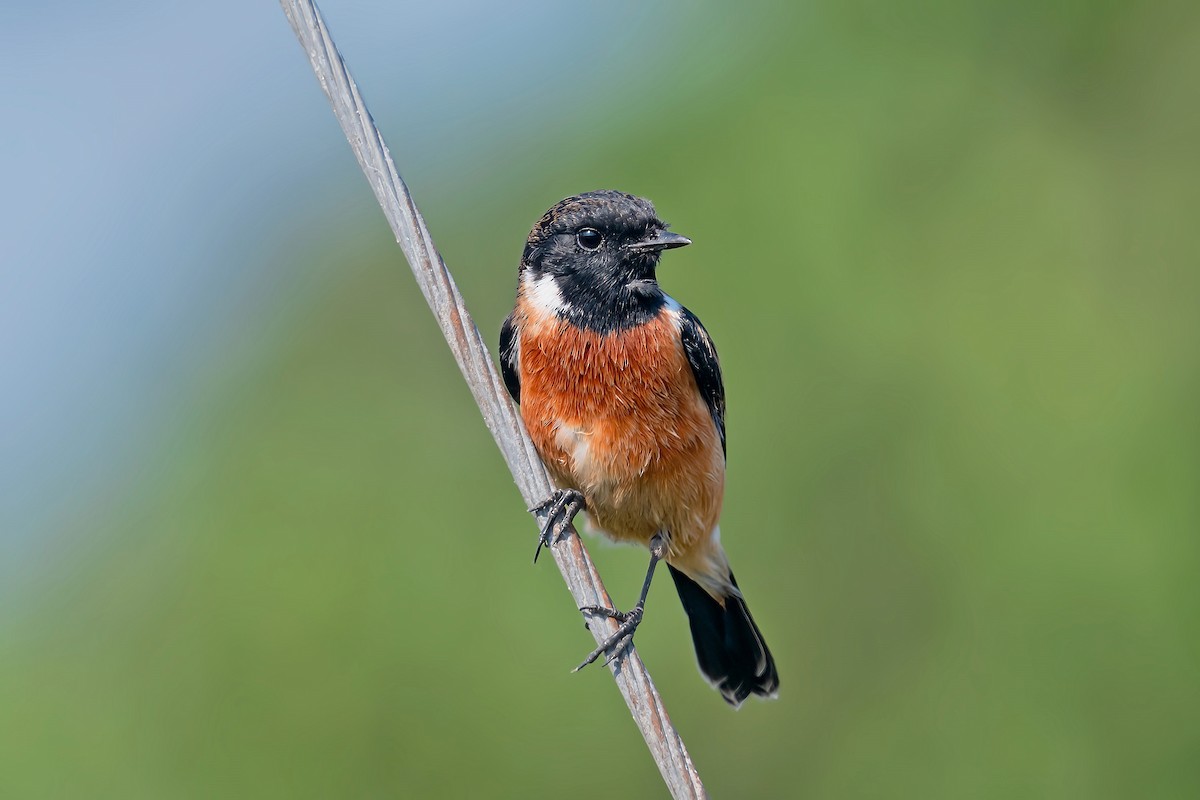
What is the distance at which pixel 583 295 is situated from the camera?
4922 mm

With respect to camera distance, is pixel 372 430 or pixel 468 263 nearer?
pixel 372 430

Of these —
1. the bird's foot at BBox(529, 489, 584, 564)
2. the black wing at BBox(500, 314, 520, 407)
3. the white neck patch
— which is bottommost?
the bird's foot at BBox(529, 489, 584, 564)

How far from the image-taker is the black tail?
6.25 metres

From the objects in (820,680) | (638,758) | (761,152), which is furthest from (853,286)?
(638,758)

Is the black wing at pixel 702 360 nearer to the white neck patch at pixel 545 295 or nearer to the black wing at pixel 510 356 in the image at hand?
the white neck patch at pixel 545 295

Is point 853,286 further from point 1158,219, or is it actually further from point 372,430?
point 372,430

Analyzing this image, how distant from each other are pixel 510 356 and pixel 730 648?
88.1 inches

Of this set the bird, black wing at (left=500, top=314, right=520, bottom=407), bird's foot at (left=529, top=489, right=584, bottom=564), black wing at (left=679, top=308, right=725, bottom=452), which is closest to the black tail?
the bird

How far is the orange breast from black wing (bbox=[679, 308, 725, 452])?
2.7 inches

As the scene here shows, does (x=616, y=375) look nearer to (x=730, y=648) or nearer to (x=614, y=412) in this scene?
(x=614, y=412)

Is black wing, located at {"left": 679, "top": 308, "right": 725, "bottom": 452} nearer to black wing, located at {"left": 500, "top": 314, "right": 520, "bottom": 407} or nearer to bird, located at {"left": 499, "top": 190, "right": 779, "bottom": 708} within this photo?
Result: bird, located at {"left": 499, "top": 190, "right": 779, "bottom": 708}

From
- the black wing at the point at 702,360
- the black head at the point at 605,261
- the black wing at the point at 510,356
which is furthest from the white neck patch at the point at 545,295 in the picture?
the black wing at the point at 702,360

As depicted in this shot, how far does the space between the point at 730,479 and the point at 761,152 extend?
3.19 metres

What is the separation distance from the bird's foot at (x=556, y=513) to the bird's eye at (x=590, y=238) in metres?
1.17
